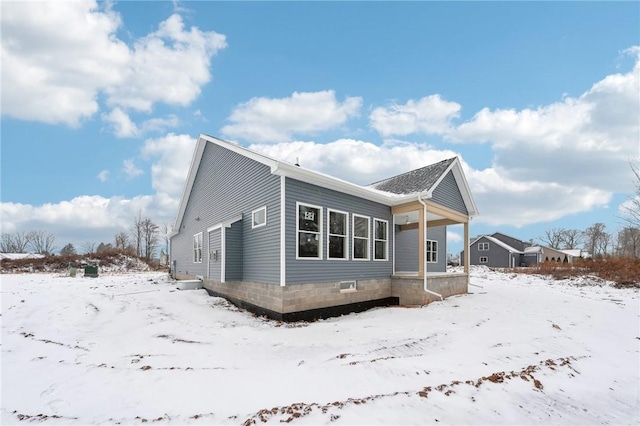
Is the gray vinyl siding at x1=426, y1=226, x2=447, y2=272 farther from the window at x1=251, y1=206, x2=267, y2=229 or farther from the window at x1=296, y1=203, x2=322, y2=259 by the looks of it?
the window at x1=251, y1=206, x2=267, y2=229

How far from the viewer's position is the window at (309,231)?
29.8ft

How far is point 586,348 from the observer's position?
21.5ft

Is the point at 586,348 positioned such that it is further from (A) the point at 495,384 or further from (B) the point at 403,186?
(B) the point at 403,186

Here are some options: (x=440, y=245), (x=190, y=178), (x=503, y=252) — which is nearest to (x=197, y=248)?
(x=190, y=178)

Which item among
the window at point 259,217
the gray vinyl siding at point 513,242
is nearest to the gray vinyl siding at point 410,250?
the window at point 259,217

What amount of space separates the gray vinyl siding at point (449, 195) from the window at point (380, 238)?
2389 millimetres

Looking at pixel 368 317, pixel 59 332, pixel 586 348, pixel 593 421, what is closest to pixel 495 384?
pixel 593 421

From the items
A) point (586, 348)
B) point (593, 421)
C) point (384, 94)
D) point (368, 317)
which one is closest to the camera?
point (593, 421)

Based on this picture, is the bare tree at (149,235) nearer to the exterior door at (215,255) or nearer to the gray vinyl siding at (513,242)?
the exterior door at (215,255)

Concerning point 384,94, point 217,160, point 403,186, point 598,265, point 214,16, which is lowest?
point 598,265

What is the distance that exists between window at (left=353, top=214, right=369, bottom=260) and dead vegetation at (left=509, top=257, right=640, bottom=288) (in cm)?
1734

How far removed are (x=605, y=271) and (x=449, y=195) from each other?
54.2 feet

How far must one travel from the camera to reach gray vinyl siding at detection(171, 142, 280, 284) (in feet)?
30.1

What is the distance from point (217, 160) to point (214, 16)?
5.27m
